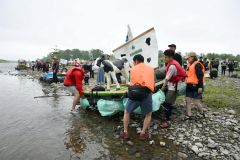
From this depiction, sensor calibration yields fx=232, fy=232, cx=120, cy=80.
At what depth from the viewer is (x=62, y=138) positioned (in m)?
6.80

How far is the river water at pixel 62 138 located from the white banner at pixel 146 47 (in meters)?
3.17

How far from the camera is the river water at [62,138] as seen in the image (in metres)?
5.65

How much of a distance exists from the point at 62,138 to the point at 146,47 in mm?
5124

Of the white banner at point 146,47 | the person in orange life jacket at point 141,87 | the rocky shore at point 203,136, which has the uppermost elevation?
the white banner at point 146,47

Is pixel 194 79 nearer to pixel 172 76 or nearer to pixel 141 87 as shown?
pixel 172 76

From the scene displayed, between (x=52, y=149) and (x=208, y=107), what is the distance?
5991mm

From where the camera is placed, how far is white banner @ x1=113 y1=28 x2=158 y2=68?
376 inches

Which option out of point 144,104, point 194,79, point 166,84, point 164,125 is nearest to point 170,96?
point 166,84

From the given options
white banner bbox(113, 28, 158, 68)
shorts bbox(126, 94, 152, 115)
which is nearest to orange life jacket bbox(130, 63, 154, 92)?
shorts bbox(126, 94, 152, 115)

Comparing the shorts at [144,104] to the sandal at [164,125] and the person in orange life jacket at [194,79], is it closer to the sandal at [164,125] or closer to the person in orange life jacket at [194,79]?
the sandal at [164,125]

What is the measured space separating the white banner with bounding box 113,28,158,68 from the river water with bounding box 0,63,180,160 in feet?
10.4

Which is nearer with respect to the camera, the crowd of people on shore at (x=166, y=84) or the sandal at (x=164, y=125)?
the crowd of people on shore at (x=166, y=84)

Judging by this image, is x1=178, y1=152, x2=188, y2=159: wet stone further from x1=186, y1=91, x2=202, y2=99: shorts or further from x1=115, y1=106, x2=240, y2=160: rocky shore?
x1=186, y1=91, x2=202, y2=99: shorts

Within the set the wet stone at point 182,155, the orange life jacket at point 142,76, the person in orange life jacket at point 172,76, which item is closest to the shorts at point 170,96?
the person in orange life jacket at point 172,76
